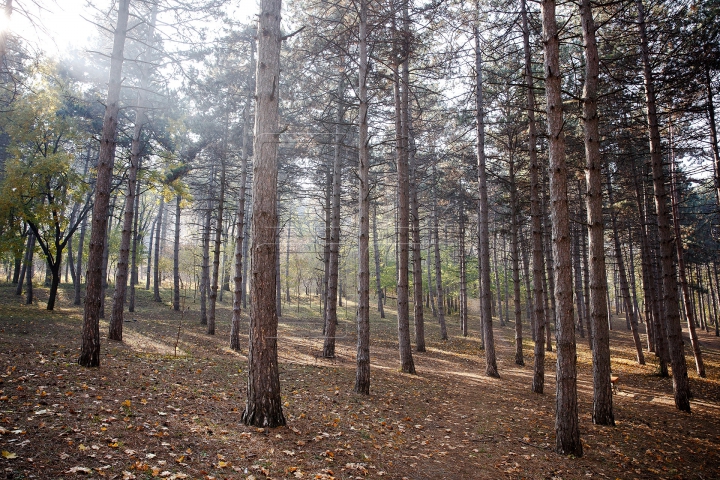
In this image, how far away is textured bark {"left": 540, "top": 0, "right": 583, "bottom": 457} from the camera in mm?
6066

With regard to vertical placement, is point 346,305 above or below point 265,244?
below

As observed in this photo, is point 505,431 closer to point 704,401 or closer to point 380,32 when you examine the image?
point 704,401

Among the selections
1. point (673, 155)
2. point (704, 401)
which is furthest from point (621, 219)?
point (704, 401)

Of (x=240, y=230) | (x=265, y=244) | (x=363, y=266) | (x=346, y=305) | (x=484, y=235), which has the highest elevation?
(x=240, y=230)

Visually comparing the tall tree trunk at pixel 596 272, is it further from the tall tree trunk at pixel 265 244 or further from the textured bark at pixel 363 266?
the tall tree trunk at pixel 265 244

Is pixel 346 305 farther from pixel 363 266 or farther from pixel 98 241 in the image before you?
pixel 98 241

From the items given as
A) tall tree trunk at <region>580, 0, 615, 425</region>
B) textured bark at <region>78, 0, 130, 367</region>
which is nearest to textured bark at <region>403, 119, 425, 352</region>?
tall tree trunk at <region>580, 0, 615, 425</region>

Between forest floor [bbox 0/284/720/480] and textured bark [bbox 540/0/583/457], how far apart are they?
44 cm

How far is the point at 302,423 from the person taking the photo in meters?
5.93

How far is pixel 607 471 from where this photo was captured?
18.1 feet

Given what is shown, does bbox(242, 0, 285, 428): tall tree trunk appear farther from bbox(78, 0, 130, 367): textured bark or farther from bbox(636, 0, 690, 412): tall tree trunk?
bbox(636, 0, 690, 412): tall tree trunk

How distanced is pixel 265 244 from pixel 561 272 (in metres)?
5.04

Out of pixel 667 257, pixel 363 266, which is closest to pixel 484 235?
pixel 667 257

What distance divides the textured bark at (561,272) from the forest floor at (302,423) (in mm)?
444
